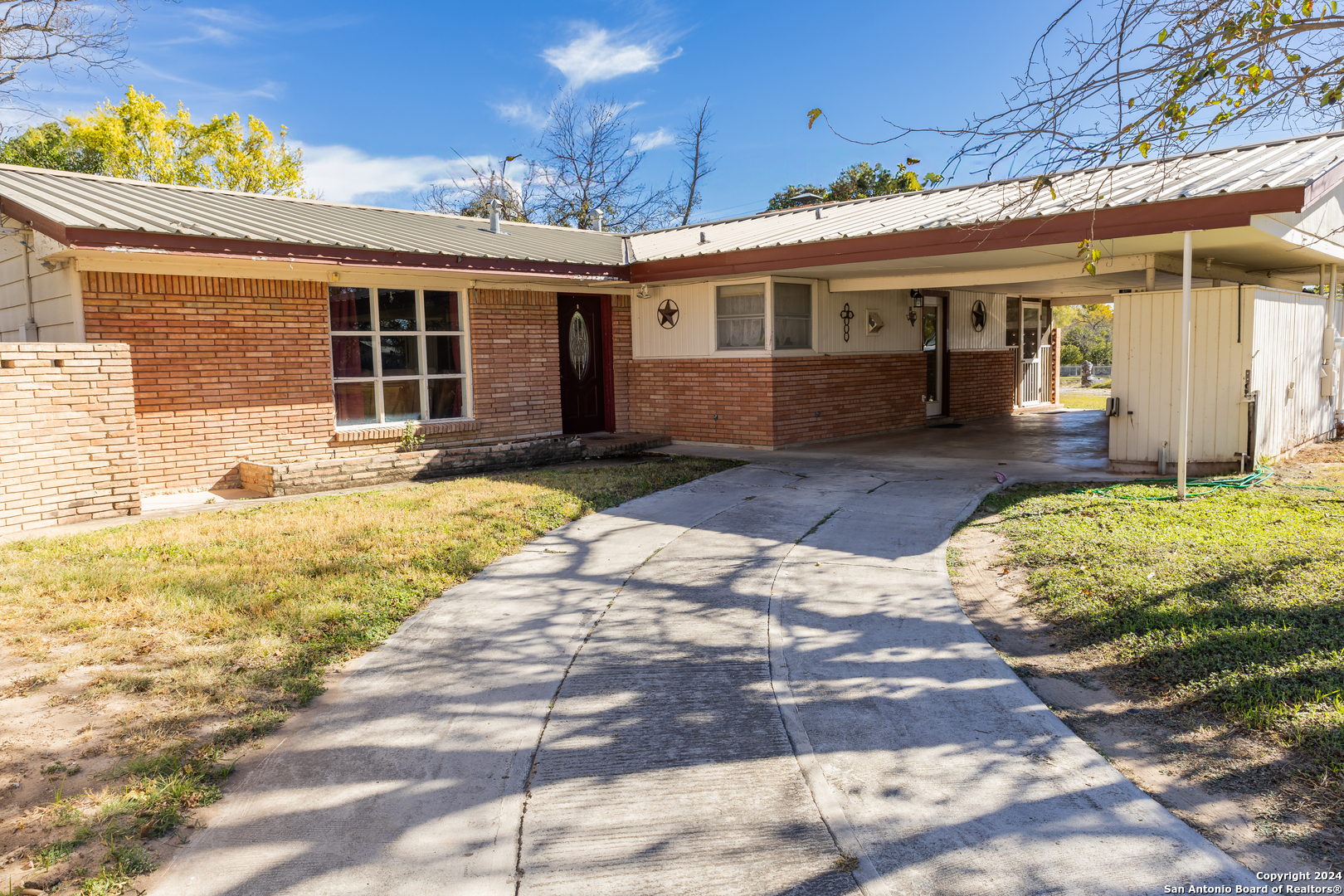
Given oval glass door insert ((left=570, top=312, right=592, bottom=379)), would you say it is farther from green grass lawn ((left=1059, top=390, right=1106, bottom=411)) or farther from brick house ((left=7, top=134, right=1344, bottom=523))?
green grass lawn ((left=1059, top=390, right=1106, bottom=411))

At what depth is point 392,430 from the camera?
442 inches

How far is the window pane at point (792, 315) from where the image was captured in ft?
41.1


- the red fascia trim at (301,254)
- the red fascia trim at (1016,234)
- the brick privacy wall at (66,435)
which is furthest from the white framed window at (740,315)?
the brick privacy wall at (66,435)

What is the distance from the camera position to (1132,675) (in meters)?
4.41

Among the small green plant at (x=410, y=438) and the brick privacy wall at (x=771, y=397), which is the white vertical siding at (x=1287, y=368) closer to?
the brick privacy wall at (x=771, y=397)

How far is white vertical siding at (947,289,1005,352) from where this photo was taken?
17.2 metres

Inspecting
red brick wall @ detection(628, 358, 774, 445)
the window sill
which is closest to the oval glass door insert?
red brick wall @ detection(628, 358, 774, 445)

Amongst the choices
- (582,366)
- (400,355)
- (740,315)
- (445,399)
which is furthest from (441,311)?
(740,315)

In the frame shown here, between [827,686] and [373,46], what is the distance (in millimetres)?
38440

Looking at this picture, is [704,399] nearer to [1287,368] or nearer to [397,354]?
[397,354]

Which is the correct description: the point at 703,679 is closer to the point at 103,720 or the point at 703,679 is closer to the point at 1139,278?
the point at 103,720

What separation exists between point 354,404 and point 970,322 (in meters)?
12.7

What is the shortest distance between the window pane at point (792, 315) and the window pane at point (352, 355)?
5793mm

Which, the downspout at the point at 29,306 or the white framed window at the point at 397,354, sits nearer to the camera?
the downspout at the point at 29,306
